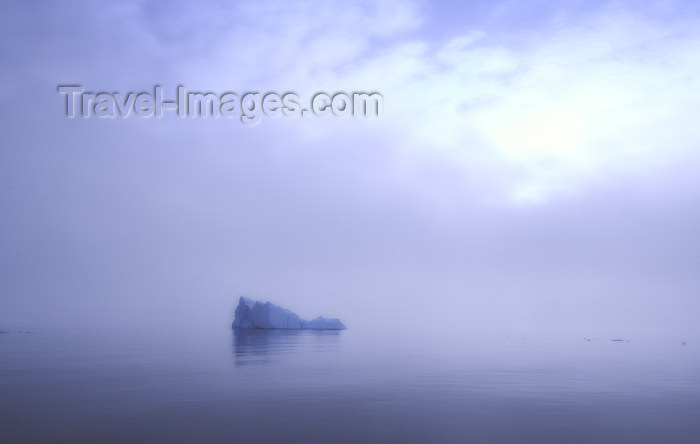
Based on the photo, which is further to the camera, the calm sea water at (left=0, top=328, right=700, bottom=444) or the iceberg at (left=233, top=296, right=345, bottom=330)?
the iceberg at (left=233, top=296, right=345, bottom=330)

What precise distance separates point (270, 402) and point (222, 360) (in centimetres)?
1422

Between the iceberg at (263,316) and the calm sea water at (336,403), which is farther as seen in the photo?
the iceberg at (263,316)

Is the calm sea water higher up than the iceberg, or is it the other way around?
the calm sea water

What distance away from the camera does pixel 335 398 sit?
54.6ft

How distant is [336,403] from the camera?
15.8 metres

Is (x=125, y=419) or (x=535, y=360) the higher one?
(x=125, y=419)

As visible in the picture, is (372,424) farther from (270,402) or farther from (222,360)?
(222,360)

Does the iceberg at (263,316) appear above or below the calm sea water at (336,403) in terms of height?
below

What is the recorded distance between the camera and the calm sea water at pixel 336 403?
12031 millimetres

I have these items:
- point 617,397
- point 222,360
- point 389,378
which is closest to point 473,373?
point 389,378

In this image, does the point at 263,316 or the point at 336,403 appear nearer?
the point at 336,403

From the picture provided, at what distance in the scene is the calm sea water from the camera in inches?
474

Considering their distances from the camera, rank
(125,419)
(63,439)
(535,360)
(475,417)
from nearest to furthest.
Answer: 1. (63,439)
2. (125,419)
3. (475,417)
4. (535,360)

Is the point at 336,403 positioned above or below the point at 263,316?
above
